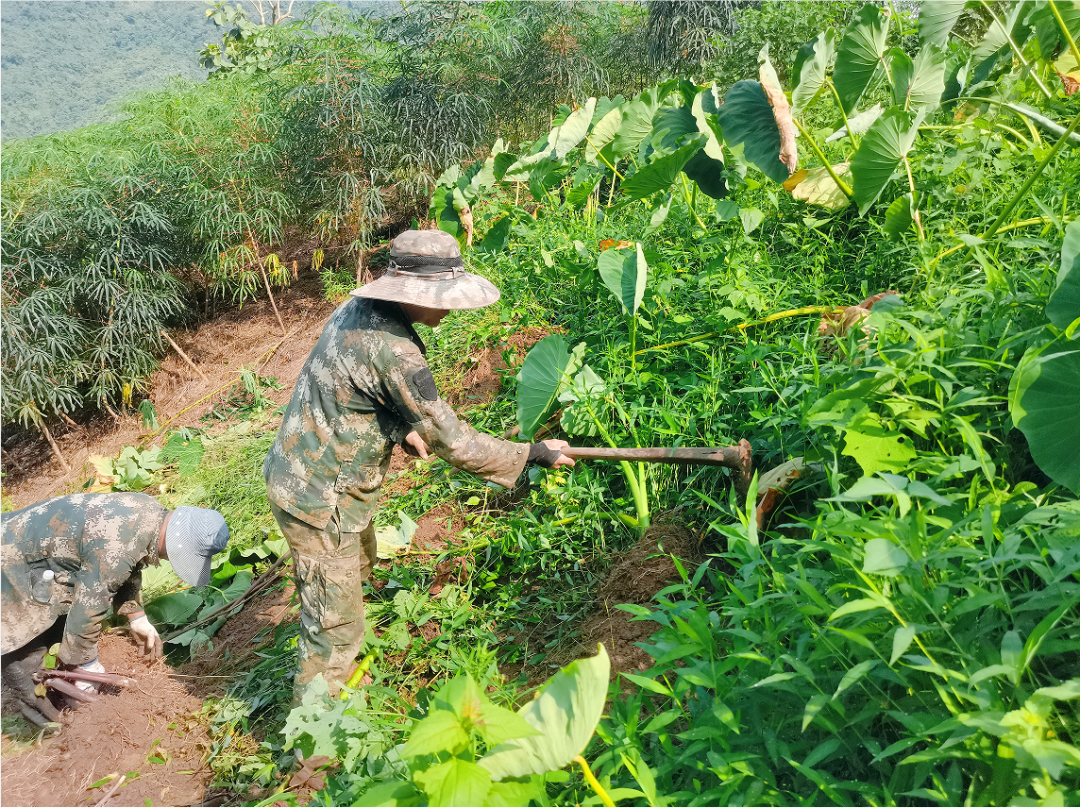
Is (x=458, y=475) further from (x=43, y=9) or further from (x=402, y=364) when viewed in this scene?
(x=43, y=9)

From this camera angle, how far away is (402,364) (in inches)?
86.9

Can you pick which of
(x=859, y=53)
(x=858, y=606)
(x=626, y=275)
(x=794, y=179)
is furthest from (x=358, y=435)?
(x=859, y=53)

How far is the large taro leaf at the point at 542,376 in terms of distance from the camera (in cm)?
280

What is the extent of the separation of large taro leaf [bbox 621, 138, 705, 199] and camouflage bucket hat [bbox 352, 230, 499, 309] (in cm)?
115

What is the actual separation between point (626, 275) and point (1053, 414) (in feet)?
5.37

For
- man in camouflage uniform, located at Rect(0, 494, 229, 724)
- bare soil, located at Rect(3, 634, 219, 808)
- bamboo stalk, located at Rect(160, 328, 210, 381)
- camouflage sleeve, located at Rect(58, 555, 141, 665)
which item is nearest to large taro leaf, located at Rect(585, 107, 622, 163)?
man in camouflage uniform, located at Rect(0, 494, 229, 724)

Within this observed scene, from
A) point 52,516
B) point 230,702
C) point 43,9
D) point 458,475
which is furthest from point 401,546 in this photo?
point 43,9

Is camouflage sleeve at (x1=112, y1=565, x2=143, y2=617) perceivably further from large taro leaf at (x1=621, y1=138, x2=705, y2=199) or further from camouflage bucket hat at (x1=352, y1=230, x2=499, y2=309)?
large taro leaf at (x1=621, y1=138, x2=705, y2=199)

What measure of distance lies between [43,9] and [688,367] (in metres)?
34.3

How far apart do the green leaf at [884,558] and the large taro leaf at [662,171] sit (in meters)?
2.17

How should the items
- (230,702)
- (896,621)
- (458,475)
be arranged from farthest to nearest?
(458,475) < (230,702) < (896,621)

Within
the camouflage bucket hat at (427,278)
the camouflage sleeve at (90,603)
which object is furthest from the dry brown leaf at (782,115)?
the camouflage sleeve at (90,603)

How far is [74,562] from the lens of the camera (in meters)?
2.64

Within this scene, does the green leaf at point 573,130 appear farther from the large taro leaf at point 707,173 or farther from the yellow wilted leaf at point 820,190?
the yellow wilted leaf at point 820,190
